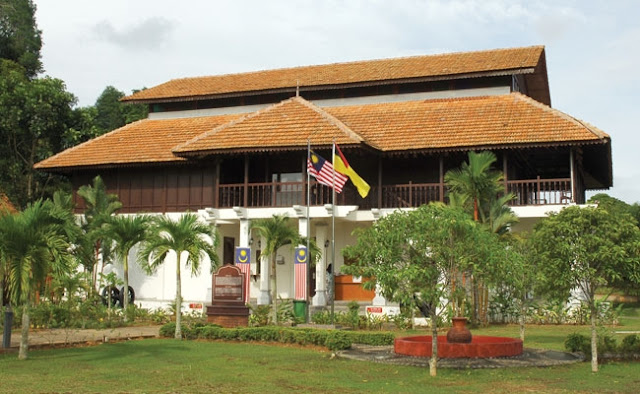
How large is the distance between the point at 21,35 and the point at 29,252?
3888 cm

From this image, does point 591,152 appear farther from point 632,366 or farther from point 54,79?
point 54,79

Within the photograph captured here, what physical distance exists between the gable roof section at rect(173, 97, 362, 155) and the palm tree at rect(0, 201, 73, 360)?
11.0 m

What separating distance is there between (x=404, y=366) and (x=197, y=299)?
15035 mm

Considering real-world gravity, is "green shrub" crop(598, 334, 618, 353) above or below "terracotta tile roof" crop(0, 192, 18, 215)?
below

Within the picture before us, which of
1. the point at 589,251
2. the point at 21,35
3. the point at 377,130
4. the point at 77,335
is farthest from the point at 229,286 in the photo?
the point at 21,35

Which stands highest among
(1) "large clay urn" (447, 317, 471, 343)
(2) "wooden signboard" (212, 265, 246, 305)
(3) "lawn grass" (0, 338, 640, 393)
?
(2) "wooden signboard" (212, 265, 246, 305)

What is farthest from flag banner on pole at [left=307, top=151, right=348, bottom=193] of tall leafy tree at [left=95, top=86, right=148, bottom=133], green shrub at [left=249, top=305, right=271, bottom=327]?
tall leafy tree at [left=95, top=86, right=148, bottom=133]

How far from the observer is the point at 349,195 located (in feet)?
85.2

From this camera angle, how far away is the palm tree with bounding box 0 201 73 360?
14016mm

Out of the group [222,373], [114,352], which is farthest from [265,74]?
[222,373]

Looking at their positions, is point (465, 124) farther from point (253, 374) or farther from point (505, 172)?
point (253, 374)

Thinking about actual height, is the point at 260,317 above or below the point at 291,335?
above

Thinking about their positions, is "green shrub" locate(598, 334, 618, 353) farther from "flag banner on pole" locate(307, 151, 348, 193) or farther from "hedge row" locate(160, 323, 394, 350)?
"flag banner on pole" locate(307, 151, 348, 193)

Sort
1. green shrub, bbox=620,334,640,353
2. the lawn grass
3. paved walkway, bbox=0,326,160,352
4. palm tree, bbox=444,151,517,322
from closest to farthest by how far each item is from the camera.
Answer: the lawn grass, green shrub, bbox=620,334,640,353, paved walkway, bbox=0,326,160,352, palm tree, bbox=444,151,517,322
